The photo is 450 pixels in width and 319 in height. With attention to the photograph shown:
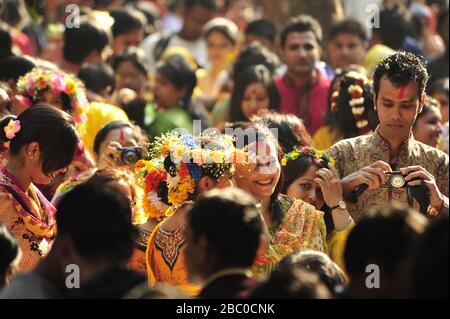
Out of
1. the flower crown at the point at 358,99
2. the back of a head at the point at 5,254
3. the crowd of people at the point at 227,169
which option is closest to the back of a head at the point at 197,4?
the crowd of people at the point at 227,169

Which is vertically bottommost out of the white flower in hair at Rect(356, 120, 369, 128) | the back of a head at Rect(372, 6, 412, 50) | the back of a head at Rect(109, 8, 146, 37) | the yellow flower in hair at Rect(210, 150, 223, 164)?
the white flower in hair at Rect(356, 120, 369, 128)

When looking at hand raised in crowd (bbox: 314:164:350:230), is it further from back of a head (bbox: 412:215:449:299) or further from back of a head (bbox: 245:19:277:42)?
back of a head (bbox: 245:19:277:42)

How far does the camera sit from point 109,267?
14.1 feet

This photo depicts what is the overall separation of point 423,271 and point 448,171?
2756 millimetres

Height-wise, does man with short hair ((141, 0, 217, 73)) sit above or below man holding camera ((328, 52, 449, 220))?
above

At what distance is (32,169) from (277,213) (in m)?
1.36

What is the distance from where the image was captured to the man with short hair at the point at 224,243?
4.30m

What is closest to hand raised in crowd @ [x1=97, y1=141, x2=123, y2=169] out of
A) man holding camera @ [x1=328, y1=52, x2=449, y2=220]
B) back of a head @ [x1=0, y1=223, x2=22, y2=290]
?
man holding camera @ [x1=328, y1=52, x2=449, y2=220]

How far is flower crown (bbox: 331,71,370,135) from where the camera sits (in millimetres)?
7562

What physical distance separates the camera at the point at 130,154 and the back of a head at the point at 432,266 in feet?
11.9

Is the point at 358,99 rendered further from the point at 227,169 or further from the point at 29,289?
the point at 29,289

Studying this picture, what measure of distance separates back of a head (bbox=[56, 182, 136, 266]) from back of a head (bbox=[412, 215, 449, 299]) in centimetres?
120

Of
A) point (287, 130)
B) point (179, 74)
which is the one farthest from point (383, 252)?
point (179, 74)
